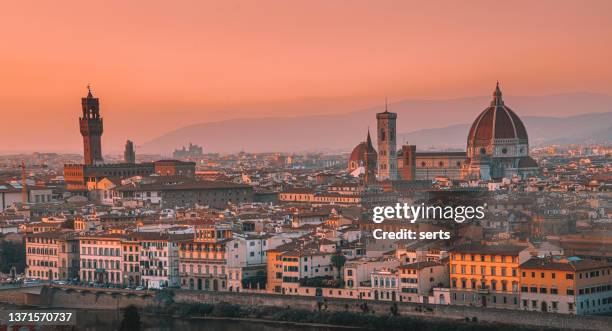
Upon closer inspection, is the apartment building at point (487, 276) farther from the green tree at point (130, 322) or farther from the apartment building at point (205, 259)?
the green tree at point (130, 322)

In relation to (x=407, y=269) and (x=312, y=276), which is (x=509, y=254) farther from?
(x=312, y=276)

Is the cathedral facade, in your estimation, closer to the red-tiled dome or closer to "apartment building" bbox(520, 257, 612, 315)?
the red-tiled dome

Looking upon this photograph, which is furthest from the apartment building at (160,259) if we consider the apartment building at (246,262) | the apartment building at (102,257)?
the apartment building at (246,262)

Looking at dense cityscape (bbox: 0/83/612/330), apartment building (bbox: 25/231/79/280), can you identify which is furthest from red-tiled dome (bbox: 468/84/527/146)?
apartment building (bbox: 25/231/79/280)

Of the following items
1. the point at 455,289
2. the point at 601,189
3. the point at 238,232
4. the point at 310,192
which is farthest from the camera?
the point at 310,192

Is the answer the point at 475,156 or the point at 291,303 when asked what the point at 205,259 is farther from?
the point at 475,156

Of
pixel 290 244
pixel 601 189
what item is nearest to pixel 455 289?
pixel 290 244
